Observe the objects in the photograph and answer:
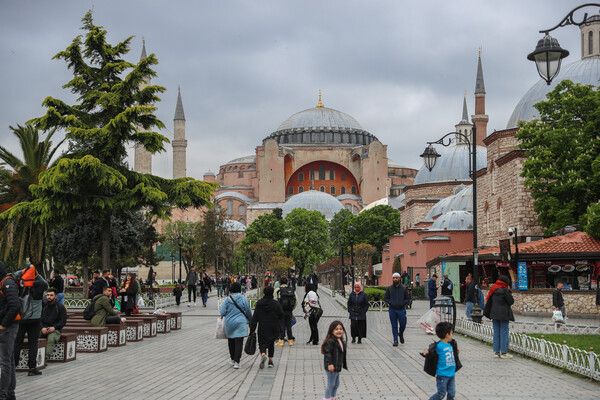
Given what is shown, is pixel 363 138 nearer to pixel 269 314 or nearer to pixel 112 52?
pixel 112 52

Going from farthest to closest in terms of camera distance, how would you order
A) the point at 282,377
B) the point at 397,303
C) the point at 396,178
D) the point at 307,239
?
the point at 396,178 → the point at 307,239 → the point at 397,303 → the point at 282,377

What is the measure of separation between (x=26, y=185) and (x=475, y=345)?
1869cm

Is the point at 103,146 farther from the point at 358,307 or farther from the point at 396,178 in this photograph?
the point at 396,178

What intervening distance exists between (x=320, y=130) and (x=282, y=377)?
3462 inches

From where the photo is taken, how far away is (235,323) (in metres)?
9.39

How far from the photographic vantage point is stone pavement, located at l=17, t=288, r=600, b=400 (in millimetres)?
7344

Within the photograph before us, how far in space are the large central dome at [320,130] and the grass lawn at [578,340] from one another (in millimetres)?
81078

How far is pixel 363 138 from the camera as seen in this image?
9775 centimetres

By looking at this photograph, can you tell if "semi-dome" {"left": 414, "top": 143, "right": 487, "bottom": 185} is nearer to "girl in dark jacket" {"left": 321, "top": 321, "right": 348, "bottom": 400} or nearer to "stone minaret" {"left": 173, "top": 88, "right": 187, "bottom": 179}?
"stone minaret" {"left": 173, "top": 88, "right": 187, "bottom": 179}

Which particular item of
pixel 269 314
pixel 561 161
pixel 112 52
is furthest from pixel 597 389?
pixel 112 52

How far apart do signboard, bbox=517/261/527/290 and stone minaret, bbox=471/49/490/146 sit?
39952 mm

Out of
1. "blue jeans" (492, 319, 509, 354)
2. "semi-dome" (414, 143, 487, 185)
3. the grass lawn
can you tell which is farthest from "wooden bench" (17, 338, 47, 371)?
"semi-dome" (414, 143, 487, 185)

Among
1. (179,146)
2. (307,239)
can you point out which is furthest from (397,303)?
(179,146)

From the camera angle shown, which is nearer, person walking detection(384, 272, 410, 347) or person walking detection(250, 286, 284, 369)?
person walking detection(250, 286, 284, 369)
